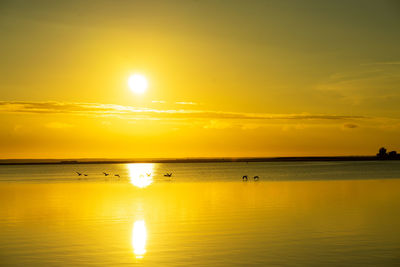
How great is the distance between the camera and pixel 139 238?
22391 millimetres

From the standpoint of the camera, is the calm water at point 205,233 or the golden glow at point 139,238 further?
the golden glow at point 139,238

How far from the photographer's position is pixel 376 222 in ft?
84.7

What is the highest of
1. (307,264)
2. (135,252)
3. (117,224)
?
(117,224)

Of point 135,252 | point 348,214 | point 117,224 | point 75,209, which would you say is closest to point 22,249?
point 135,252

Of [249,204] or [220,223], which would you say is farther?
[249,204]

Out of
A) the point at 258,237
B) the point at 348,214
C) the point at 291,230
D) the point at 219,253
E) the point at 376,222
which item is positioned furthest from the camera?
the point at 348,214

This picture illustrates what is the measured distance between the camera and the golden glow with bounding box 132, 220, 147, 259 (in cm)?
1940

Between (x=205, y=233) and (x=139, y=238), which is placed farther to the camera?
(x=205, y=233)

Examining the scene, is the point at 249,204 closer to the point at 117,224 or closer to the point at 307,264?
the point at 117,224

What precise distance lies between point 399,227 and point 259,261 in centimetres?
988

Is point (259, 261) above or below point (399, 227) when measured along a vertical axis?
below

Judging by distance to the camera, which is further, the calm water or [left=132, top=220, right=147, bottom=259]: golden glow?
[left=132, top=220, right=147, bottom=259]: golden glow

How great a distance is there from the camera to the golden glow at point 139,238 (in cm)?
1940

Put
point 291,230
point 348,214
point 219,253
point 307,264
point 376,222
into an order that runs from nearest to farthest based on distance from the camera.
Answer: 1. point 307,264
2. point 219,253
3. point 291,230
4. point 376,222
5. point 348,214
